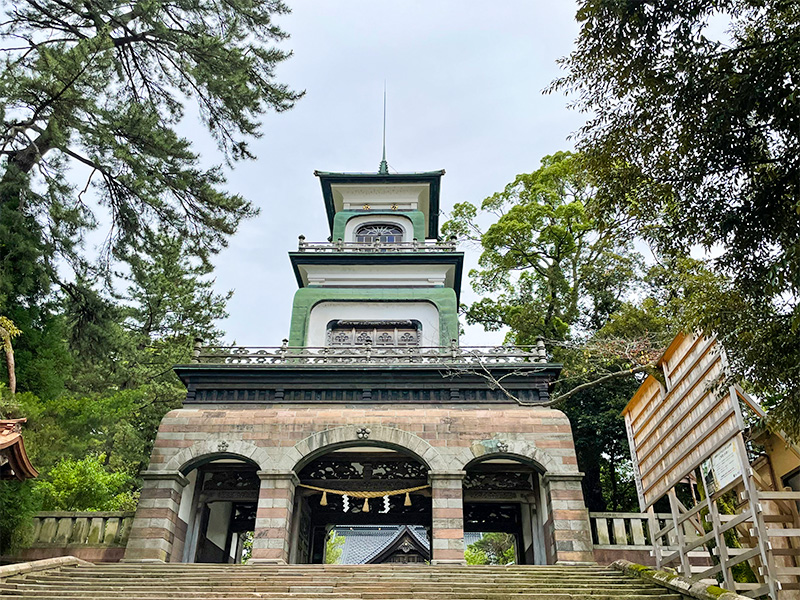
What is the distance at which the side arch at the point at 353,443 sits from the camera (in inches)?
535

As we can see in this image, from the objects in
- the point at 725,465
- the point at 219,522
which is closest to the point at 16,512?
the point at 219,522

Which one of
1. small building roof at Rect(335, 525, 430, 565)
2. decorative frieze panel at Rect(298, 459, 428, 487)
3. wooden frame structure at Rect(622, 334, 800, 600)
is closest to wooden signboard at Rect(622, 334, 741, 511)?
wooden frame structure at Rect(622, 334, 800, 600)

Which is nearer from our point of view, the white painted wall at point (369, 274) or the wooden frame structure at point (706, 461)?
the wooden frame structure at point (706, 461)

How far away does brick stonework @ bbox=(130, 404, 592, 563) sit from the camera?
41.6 feet

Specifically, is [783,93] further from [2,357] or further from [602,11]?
[2,357]

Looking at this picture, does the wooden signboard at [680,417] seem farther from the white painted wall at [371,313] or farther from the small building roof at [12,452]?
the small building roof at [12,452]

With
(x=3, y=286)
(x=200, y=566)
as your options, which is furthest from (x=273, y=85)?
(x=200, y=566)

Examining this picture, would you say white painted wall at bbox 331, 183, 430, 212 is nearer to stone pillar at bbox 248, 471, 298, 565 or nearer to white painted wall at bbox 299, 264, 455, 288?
white painted wall at bbox 299, 264, 455, 288

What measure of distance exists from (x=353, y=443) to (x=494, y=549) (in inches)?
792

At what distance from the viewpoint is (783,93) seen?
6.75 metres

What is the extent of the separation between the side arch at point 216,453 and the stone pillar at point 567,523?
6271 millimetres

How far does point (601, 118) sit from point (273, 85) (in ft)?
29.8

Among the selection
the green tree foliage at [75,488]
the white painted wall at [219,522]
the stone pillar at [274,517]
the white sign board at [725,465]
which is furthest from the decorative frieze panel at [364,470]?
the white sign board at [725,465]

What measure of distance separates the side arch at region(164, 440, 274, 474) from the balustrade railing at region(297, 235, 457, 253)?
7676 millimetres
